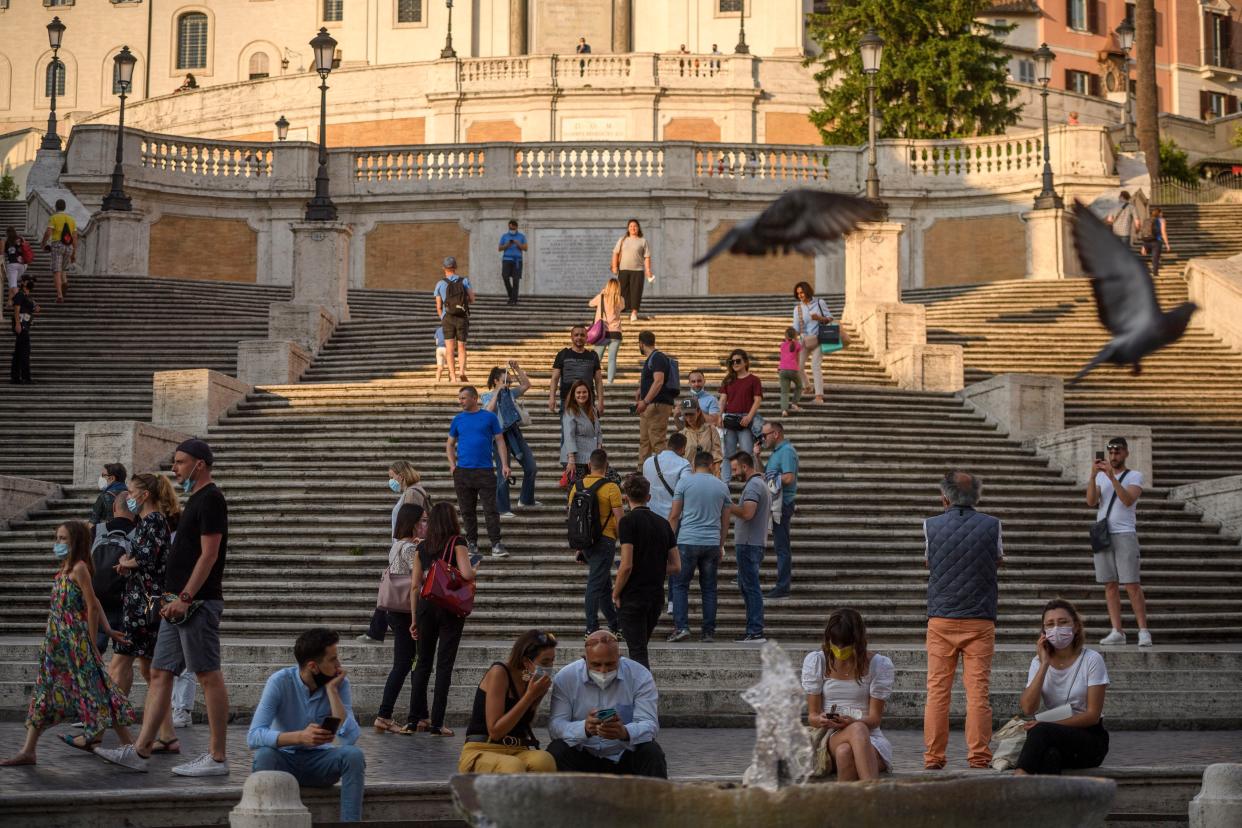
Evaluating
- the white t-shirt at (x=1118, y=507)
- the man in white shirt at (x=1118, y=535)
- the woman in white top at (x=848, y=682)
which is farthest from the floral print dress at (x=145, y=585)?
the white t-shirt at (x=1118, y=507)

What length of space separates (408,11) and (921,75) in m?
28.0

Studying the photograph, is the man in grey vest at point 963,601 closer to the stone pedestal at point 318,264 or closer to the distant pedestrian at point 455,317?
the distant pedestrian at point 455,317

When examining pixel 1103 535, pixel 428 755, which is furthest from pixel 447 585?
pixel 1103 535

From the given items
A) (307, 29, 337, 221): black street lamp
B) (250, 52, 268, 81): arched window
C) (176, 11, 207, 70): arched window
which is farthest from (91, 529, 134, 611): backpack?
(176, 11, 207, 70): arched window

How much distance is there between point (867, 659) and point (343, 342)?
51.3 ft

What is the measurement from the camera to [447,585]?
11648 mm

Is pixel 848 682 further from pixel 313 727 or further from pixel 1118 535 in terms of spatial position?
pixel 1118 535

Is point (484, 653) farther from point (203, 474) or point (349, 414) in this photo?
point (349, 414)

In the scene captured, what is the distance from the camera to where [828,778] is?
9219mm

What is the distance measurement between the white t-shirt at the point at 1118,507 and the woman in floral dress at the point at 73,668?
24.3 feet

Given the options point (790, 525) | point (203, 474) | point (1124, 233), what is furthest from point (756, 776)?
point (1124, 233)

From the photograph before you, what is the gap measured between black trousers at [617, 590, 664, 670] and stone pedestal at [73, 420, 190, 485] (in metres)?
7.11

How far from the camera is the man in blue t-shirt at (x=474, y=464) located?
15344mm

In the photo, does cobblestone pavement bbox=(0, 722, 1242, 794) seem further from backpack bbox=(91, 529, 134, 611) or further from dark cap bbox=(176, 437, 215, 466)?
dark cap bbox=(176, 437, 215, 466)
